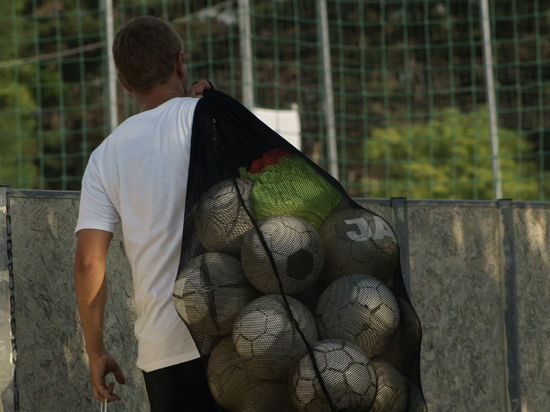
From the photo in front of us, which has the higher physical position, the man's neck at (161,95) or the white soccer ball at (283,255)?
the man's neck at (161,95)

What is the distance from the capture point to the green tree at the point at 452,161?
53.3ft

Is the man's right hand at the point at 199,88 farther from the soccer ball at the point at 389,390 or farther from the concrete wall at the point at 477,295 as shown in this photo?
the concrete wall at the point at 477,295

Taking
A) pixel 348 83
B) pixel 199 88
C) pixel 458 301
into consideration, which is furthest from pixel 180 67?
pixel 348 83

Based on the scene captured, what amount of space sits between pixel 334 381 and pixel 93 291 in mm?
846

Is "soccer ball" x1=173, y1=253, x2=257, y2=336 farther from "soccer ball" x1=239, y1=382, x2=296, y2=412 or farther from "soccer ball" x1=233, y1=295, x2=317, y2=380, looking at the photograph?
"soccer ball" x1=239, y1=382, x2=296, y2=412

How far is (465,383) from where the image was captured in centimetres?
478

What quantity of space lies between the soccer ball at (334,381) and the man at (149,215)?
36 centimetres

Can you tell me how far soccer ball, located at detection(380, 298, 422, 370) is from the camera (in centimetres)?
270

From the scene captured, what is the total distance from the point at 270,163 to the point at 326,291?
0.43 meters

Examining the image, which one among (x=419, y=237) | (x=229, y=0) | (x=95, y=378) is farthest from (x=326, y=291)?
(x=229, y=0)

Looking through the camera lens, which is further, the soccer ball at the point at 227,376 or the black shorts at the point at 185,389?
the black shorts at the point at 185,389

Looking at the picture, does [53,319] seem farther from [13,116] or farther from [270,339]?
[13,116]

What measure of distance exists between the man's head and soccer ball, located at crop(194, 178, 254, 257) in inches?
18.3

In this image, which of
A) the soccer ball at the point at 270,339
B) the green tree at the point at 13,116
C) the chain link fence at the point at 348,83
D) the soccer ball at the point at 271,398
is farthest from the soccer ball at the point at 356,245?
the green tree at the point at 13,116
